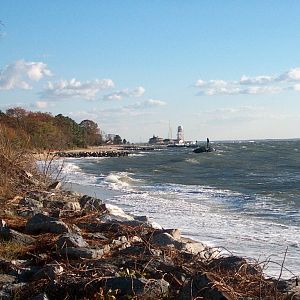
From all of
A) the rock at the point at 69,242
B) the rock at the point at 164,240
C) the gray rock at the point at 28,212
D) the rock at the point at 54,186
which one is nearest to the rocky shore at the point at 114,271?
the rock at the point at 69,242

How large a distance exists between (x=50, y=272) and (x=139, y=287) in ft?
3.46

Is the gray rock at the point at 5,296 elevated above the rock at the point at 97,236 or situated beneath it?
situated beneath

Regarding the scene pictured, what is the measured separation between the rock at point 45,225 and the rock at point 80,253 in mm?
1391

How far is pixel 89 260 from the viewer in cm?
588

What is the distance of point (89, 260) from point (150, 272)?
32.3 inches

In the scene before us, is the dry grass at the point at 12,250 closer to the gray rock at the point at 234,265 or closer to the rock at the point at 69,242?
the rock at the point at 69,242

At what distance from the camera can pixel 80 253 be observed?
614 centimetres

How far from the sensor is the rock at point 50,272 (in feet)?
17.5

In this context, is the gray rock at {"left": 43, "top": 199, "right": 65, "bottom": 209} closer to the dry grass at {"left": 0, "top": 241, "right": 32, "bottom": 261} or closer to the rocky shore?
the rocky shore

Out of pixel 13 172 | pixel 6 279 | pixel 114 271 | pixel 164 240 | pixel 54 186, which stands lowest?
pixel 164 240

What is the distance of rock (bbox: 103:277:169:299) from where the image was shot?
15.7 ft

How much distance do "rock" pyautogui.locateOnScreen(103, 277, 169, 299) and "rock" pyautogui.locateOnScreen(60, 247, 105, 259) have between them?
1160 mm

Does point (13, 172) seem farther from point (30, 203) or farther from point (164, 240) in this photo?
point (164, 240)

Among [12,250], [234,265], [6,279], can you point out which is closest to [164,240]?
[12,250]
